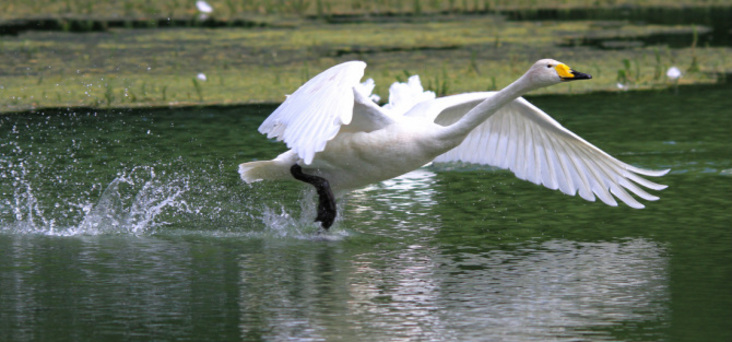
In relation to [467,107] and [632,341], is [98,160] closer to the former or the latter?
[467,107]

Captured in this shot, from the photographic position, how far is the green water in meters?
5.43

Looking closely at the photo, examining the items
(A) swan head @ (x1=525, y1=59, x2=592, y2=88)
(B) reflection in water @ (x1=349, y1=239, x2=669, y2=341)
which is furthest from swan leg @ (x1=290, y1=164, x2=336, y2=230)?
(A) swan head @ (x1=525, y1=59, x2=592, y2=88)

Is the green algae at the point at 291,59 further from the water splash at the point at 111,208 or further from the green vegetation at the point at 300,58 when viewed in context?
the water splash at the point at 111,208

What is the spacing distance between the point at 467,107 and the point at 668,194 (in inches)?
64.7

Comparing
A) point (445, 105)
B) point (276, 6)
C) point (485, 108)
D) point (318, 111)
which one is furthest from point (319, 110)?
point (276, 6)

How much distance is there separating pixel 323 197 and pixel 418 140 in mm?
725

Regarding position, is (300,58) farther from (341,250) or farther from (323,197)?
(341,250)

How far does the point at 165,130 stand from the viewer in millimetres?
11227

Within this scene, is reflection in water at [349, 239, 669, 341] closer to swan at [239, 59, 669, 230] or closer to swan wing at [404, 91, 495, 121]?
swan at [239, 59, 669, 230]

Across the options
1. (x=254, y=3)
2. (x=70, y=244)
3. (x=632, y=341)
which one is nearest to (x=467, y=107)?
(x=70, y=244)

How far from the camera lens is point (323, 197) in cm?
759

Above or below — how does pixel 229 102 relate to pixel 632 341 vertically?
above

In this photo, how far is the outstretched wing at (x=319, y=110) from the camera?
20.4 ft

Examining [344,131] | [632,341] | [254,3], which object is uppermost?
[254,3]
